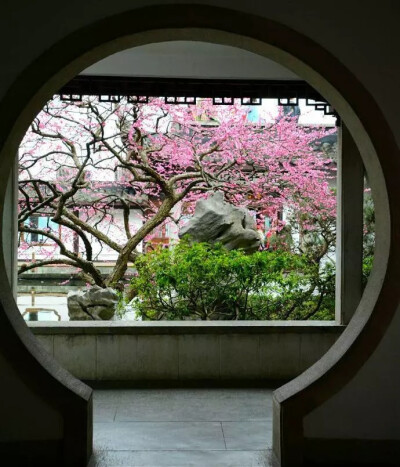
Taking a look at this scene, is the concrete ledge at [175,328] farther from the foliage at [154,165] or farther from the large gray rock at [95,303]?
the foliage at [154,165]

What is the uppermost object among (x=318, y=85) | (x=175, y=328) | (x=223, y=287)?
(x=318, y=85)

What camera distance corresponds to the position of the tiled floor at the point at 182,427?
3490 millimetres

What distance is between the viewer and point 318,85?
331cm

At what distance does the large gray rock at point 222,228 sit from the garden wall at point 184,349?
2.17 metres

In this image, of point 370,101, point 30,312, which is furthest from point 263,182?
point 370,101

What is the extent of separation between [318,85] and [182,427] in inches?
100

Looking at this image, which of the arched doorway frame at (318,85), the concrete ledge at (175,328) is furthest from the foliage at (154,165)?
the arched doorway frame at (318,85)

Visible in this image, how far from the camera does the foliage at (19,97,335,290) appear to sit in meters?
Answer: 7.56

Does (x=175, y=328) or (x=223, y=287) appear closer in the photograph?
(x=175, y=328)

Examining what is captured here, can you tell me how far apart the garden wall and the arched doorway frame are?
6.65ft

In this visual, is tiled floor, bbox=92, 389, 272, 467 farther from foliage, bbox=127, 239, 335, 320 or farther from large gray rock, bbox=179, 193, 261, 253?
large gray rock, bbox=179, 193, 261, 253

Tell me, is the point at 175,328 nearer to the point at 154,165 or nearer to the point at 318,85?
the point at 318,85

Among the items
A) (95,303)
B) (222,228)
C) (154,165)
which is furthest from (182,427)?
(154,165)

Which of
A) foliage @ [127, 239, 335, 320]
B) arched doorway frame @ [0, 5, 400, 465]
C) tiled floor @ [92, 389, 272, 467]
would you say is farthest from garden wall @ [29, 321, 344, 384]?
arched doorway frame @ [0, 5, 400, 465]
